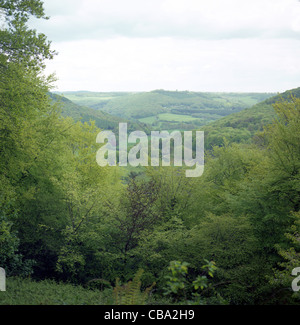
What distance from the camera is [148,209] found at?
18.6 m

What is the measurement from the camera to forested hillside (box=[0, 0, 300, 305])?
13719 mm

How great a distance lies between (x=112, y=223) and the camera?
1830cm

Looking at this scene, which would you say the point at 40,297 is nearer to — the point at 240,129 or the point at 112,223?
the point at 112,223

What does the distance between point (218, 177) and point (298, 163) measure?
1479 cm

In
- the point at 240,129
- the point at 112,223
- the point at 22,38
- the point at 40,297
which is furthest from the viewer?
the point at 240,129

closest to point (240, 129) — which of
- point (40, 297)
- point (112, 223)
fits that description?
point (112, 223)

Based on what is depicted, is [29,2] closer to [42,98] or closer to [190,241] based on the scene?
[42,98]

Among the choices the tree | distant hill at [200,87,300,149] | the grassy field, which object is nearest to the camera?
the grassy field

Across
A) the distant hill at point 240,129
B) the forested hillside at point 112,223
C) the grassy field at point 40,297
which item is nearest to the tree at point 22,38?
the forested hillside at point 112,223

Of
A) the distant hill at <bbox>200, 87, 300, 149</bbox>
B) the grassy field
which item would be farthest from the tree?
the distant hill at <bbox>200, 87, 300, 149</bbox>

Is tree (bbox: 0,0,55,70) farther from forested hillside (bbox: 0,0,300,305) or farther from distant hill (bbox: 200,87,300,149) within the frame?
distant hill (bbox: 200,87,300,149)

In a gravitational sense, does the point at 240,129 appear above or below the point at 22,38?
above

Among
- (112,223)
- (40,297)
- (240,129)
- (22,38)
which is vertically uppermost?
(240,129)
